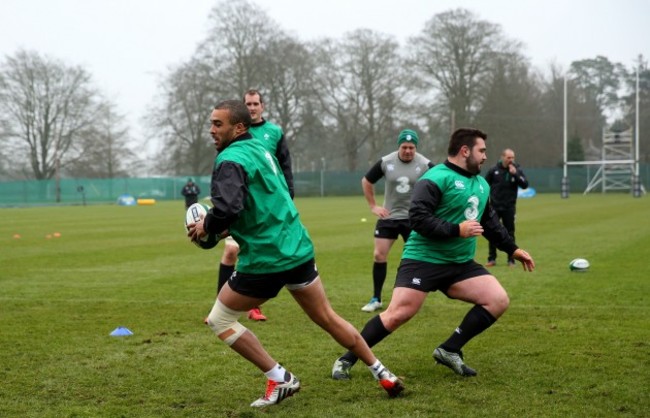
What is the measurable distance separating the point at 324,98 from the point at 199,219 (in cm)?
5959

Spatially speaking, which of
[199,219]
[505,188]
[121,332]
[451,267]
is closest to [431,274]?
[451,267]

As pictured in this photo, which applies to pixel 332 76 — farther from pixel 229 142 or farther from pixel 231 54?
pixel 229 142

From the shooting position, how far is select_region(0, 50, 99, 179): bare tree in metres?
62.2

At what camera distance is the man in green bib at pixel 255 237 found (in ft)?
16.0

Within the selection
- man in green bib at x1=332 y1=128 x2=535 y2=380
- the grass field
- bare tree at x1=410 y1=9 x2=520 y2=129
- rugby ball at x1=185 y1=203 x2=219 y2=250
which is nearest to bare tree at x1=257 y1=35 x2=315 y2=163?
bare tree at x1=410 y1=9 x2=520 y2=129

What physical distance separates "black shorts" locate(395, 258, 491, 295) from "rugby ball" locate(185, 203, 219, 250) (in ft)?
5.55

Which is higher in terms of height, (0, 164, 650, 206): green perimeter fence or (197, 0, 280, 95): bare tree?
(197, 0, 280, 95): bare tree

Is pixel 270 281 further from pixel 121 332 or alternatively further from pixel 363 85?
pixel 363 85

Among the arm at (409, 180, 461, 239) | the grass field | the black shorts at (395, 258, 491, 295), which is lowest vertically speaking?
the grass field

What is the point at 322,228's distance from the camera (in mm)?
24016

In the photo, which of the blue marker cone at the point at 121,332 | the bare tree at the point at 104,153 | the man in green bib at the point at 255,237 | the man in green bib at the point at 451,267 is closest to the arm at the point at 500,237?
the man in green bib at the point at 451,267

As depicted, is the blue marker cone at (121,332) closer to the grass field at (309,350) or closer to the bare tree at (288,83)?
the grass field at (309,350)

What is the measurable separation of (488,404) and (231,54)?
187 feet

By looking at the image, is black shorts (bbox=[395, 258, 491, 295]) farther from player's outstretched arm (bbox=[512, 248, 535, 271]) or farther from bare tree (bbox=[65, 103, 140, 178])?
bare tree (bbox=[65, 103, 140, 178])
